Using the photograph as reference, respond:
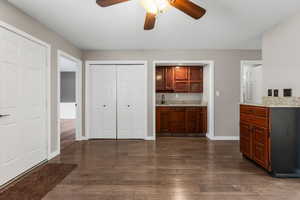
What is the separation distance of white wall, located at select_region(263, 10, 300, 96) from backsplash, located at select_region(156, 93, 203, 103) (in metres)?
2.59

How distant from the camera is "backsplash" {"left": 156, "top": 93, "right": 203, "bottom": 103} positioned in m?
6.26

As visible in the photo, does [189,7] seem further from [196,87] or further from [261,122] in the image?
[196,87]

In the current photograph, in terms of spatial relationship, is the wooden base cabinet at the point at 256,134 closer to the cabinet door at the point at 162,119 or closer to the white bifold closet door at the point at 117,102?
the cabinet door at the point at 162,119

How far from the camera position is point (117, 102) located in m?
5.20

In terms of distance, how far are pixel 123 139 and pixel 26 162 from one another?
2.56 metres

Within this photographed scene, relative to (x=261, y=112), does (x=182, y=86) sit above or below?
above

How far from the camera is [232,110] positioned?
16.7 ft

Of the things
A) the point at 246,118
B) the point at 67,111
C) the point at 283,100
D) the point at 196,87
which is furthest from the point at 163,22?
the point at 67,111

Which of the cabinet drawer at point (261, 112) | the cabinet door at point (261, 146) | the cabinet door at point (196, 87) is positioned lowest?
the cabinet door at point (261, 146)

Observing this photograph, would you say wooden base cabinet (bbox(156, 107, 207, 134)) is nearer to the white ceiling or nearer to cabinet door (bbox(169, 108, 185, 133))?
cabinet door (bbox(169, 108, 185, 133))

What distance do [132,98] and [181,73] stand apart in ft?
6.00

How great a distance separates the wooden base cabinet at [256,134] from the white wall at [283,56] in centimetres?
64

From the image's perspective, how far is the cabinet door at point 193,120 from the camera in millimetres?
5633

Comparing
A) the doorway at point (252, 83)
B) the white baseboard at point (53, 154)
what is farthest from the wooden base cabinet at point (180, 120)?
the white baseboard at point (53, 154)
